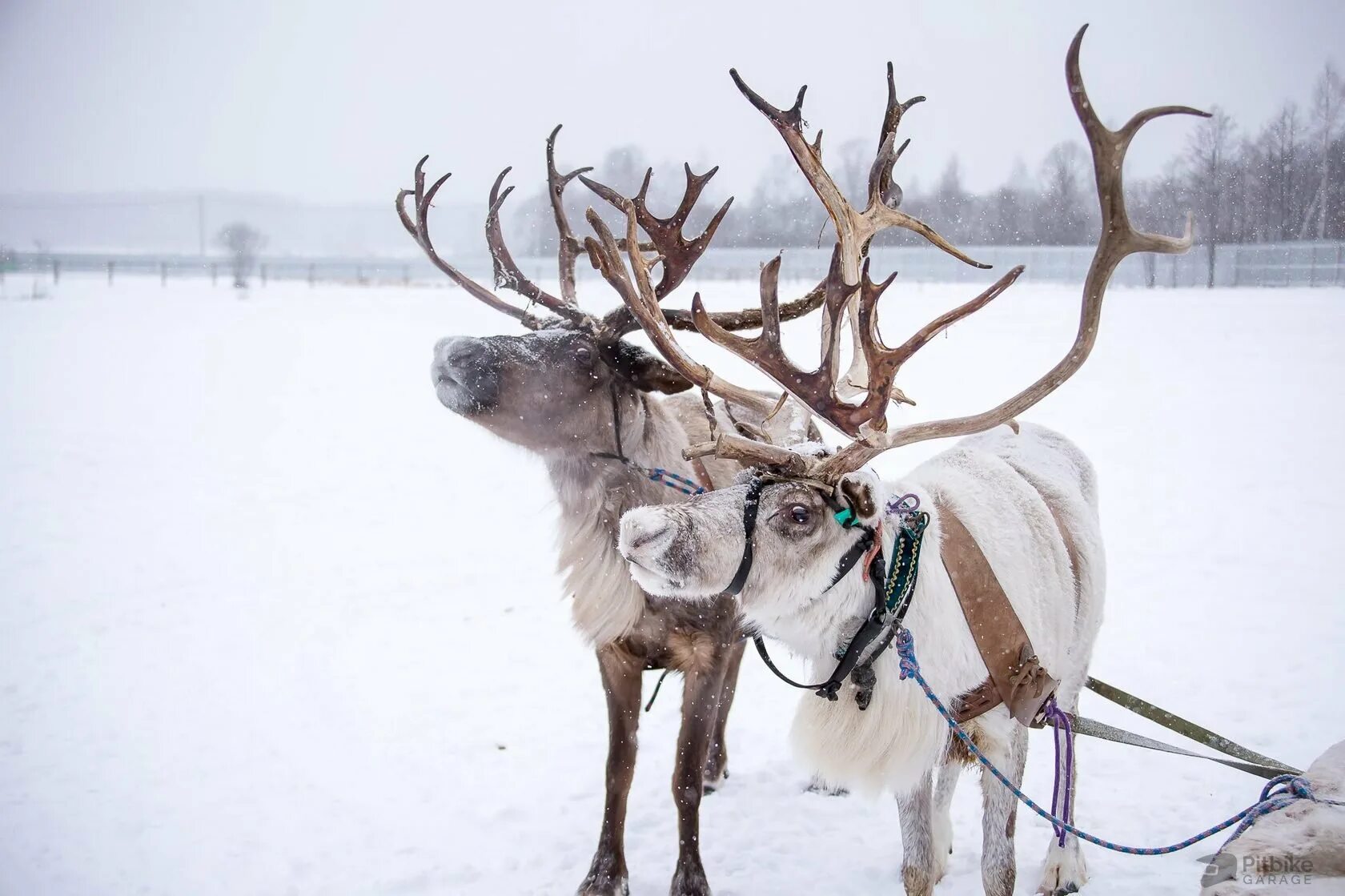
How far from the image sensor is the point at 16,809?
3.45 metres

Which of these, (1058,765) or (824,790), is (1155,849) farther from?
(824,790)

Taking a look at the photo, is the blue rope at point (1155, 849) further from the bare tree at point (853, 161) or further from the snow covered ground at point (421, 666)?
the bare tree at point (853, 161)

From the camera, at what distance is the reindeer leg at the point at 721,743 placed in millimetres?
3639

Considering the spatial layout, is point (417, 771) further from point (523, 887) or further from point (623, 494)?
point (623, 494)

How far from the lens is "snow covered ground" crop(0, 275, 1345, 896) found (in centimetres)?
331

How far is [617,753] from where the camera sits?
3.17 metres

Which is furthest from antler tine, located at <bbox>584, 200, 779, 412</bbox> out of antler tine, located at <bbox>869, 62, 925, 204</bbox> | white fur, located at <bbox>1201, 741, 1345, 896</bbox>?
white fur, located at <bbox>1201, 741, 1345, 896</bbox>

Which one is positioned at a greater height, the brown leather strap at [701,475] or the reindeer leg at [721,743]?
the brown leather strap at [701,475]

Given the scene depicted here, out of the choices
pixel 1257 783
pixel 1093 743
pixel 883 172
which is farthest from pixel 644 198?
pixel 1257 783

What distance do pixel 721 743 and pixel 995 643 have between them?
1.94 metres

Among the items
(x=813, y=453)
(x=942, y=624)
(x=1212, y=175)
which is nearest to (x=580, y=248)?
(x=813, y=453)

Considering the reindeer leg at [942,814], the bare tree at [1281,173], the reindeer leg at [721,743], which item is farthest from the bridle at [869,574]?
the bare tree at [1281,173]

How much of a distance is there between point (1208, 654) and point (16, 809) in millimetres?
6218

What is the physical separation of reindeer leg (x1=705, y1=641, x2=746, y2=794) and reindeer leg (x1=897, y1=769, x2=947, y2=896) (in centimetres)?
99
